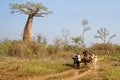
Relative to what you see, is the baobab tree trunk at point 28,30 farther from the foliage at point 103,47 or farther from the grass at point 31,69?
the grass at point 31,69

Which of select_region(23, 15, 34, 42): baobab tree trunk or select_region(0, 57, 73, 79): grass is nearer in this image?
select_region(0, 57, 73, 79): grass

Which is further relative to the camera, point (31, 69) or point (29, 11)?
point (29, 11)

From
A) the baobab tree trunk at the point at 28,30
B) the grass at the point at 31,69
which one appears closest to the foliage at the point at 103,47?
the baobab tree trunk at the point at 28,30

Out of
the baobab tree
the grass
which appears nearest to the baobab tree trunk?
the baobab tree

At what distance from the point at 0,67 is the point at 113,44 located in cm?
2035

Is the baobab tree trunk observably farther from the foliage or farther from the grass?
the grass

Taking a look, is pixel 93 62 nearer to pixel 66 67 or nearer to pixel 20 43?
pixel 66 67

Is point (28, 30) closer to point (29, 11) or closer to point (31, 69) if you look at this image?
point (29, 11)

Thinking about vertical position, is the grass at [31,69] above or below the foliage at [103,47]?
below

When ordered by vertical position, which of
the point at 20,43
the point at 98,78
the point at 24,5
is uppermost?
the point at 24,5

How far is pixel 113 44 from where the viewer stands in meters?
33.4

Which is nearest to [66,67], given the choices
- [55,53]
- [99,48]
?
[55,53]

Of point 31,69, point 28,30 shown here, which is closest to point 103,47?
point 28,30

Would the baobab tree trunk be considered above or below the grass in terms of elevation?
above
